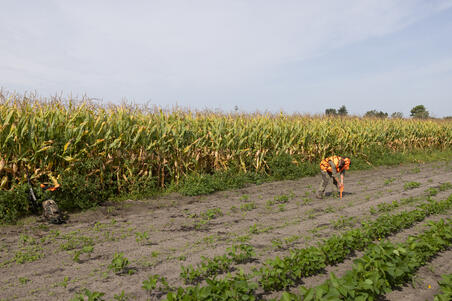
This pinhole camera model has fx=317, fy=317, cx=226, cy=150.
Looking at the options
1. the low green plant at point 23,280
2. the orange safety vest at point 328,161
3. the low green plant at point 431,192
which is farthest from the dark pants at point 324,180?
the low green plant at point 23,280

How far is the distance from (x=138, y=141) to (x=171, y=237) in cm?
399

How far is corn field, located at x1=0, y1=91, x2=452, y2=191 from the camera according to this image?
7.14 metres

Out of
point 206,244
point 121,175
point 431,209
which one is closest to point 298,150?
point 431,209

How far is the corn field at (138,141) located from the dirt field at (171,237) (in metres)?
1.14

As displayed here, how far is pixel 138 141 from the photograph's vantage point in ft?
29.0

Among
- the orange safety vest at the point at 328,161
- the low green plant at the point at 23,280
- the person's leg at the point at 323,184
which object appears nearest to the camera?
the low green plant at the point at 23,280

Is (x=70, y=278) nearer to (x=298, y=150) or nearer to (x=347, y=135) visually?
(x=298, y=150)

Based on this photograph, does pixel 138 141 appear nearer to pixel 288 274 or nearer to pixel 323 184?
pixel 323 184

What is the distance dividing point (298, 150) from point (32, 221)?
9.39 metres

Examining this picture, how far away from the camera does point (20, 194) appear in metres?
6.62

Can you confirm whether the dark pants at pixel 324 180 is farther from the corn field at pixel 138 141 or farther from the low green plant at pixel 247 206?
the corn field at pixel 138 141

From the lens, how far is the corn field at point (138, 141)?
Result: 7141 mm

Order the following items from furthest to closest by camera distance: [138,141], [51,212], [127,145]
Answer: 1. [138,141]
2. [127,145]
3. [51,212]

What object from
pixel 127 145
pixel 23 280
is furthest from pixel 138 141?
pixel 23 280
